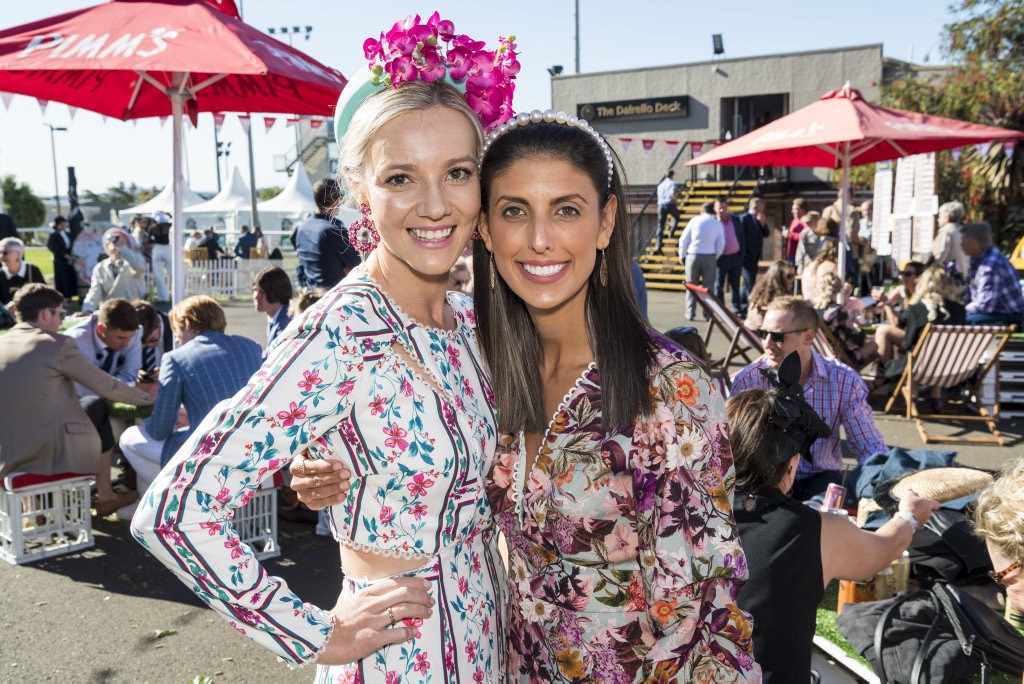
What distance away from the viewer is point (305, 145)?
53.1 m

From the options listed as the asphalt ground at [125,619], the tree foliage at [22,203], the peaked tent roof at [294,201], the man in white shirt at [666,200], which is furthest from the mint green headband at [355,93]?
the tree foliage at [22,203]

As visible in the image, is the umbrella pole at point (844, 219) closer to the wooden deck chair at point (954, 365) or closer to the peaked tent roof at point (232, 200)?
the wooden deck chair at point (954, 365)

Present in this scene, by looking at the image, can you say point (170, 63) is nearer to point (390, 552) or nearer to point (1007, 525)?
point (390, 552)

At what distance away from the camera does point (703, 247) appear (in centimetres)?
1380

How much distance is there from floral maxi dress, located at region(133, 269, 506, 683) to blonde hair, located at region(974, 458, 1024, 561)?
1702 mm

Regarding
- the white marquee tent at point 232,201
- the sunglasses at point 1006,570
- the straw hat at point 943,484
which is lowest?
the straw hat at point 943,484

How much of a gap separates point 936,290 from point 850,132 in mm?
1744

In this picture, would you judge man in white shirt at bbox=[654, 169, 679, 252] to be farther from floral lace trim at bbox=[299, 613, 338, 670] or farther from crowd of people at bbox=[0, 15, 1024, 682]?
floral lace trim at bbox=[299, 613, 338, 670]

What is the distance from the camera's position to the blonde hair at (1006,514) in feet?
8.21

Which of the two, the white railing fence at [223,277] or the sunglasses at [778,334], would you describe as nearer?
the sunglasses at [778,334]

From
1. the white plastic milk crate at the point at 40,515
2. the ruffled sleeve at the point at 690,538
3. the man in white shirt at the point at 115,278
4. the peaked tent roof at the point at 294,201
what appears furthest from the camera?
the peaked tent roof at the point at 294,201

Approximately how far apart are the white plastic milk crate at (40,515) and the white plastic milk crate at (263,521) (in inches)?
39.7

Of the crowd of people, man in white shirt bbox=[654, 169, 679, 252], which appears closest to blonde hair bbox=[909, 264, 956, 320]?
the crowd of people

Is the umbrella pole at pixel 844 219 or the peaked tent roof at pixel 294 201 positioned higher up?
the peaked tent roof at pixel 294 201
